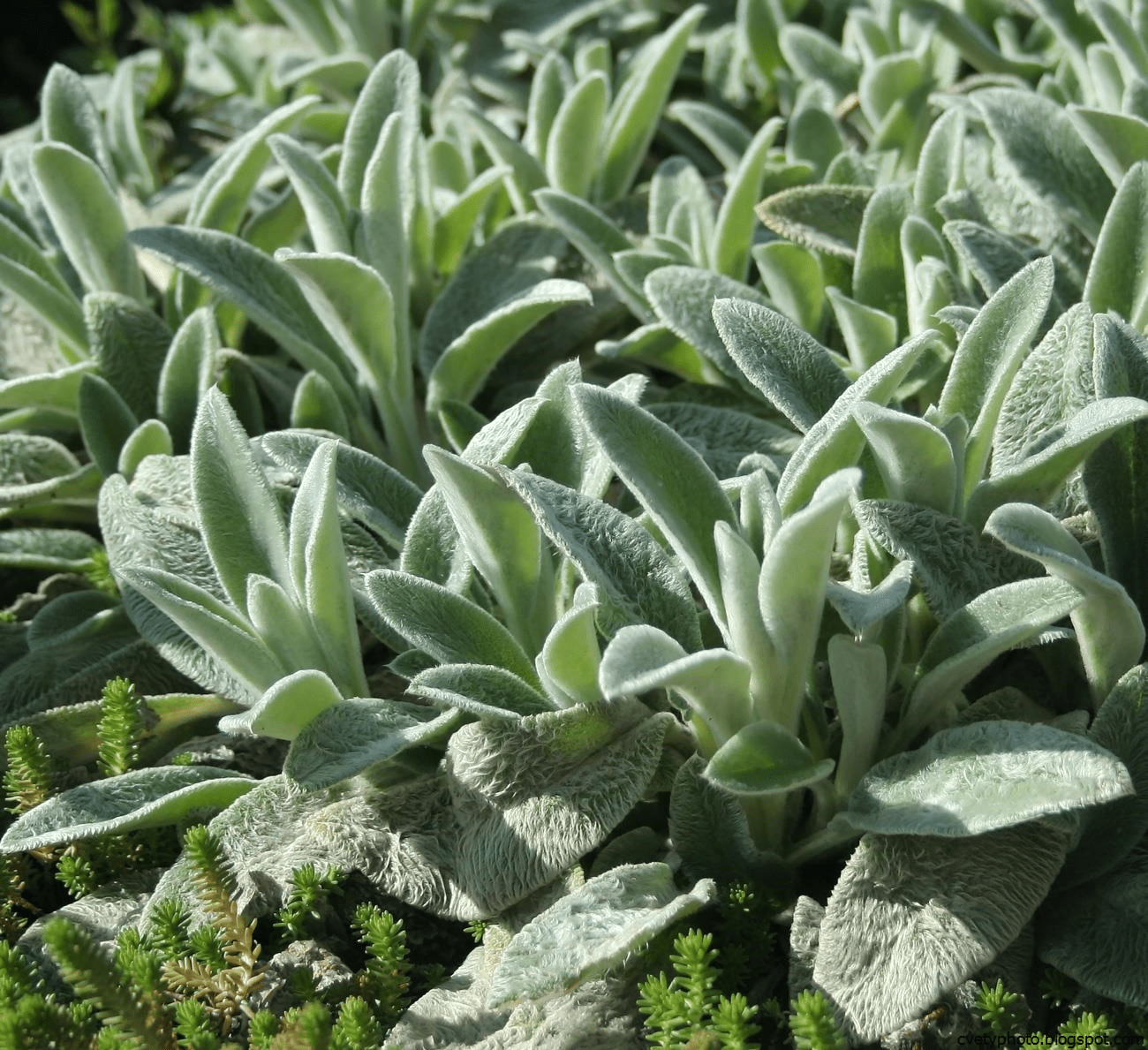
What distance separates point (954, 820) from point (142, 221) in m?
1.92

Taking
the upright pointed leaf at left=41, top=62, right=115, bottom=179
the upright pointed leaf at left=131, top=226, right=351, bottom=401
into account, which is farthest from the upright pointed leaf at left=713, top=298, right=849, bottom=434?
the upright pointed leaf at left=41, top=62, right=115, bottom=179

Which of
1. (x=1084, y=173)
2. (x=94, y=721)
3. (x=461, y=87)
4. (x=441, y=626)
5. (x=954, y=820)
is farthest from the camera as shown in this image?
(x=461, y=87)

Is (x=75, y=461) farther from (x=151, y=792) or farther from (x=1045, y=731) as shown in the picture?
(x=1045, y=731)

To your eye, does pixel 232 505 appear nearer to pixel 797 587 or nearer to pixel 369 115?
pixel 797 587

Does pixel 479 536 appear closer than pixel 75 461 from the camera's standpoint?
Yes

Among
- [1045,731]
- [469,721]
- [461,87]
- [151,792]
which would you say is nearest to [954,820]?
[1045,731]

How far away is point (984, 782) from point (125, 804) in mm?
884

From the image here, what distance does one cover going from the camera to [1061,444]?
49.5 inches

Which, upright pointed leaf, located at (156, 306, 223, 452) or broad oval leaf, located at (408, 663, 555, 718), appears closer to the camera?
broad oval leaf, located at (408, 663, 555, 718)

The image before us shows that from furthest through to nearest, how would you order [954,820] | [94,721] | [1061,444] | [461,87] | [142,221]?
1. [461,87]
2. [142,221]
3. [94,721]
4. [1061,444]
5. [954,820]

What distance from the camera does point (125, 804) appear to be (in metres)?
1.41

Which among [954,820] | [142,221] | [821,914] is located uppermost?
[142,221]

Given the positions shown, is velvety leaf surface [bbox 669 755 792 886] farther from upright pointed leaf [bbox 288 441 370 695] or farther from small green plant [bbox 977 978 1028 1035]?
upright pointed leaf [bbox 288 441 370 695]

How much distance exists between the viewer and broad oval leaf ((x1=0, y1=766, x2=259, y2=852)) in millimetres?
1328
